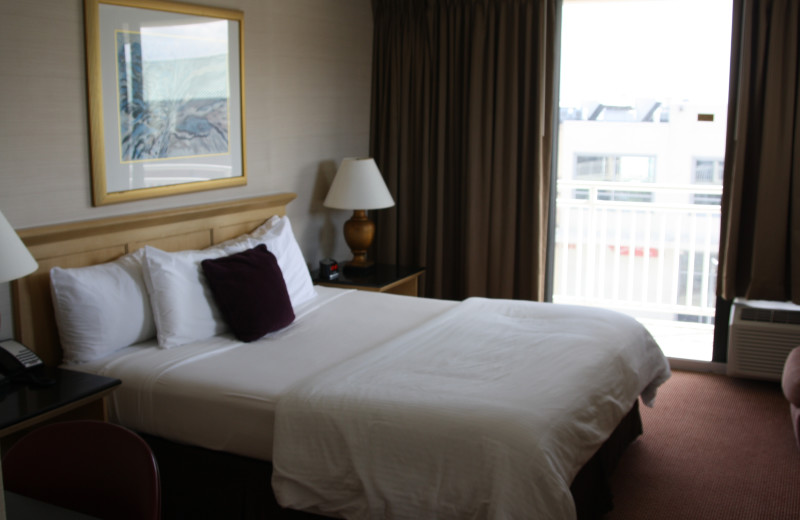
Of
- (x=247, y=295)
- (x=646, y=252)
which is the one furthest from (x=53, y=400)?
(x=646, y=252)

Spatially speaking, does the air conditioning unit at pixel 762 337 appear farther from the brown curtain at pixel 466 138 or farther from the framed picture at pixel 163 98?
the framed picture at pixel 163 98

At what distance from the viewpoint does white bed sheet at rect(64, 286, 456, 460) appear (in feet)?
8.82

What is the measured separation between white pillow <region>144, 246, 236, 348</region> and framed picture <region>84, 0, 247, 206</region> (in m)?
Result: 0.38

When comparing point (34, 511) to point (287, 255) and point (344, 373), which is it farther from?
point (287, 255)

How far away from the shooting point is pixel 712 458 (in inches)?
142

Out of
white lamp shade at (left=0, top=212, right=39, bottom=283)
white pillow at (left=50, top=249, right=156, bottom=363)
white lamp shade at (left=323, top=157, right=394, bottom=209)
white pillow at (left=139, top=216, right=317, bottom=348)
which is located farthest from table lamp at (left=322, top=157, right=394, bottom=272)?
white lamp shade at (left=0, top=212, right=39, bottom=283)

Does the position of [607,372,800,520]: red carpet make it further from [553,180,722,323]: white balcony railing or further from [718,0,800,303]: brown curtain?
[553,180,722,323]: white balcony railing

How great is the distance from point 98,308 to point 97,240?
0.37m

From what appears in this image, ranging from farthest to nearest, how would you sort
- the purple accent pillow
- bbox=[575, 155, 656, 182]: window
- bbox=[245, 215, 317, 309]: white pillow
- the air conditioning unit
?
bbox=[575, 155, 656, 182]: window, the air conditioning unit, bbox=[245, 215, 317, 309]: white pillow, the purple accent pillow

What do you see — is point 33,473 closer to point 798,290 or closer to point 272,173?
point 272,173

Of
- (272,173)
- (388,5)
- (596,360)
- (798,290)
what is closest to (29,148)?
(272,173)

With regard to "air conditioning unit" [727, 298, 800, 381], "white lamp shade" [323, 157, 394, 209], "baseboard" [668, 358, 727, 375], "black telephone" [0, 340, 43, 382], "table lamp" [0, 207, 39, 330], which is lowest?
"baseboard" [668, 358, 727, 375]

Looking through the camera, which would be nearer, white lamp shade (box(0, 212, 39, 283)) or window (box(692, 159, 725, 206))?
white lamp shade (box(0, 212, 39, 283))

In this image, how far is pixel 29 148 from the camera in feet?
9.77
